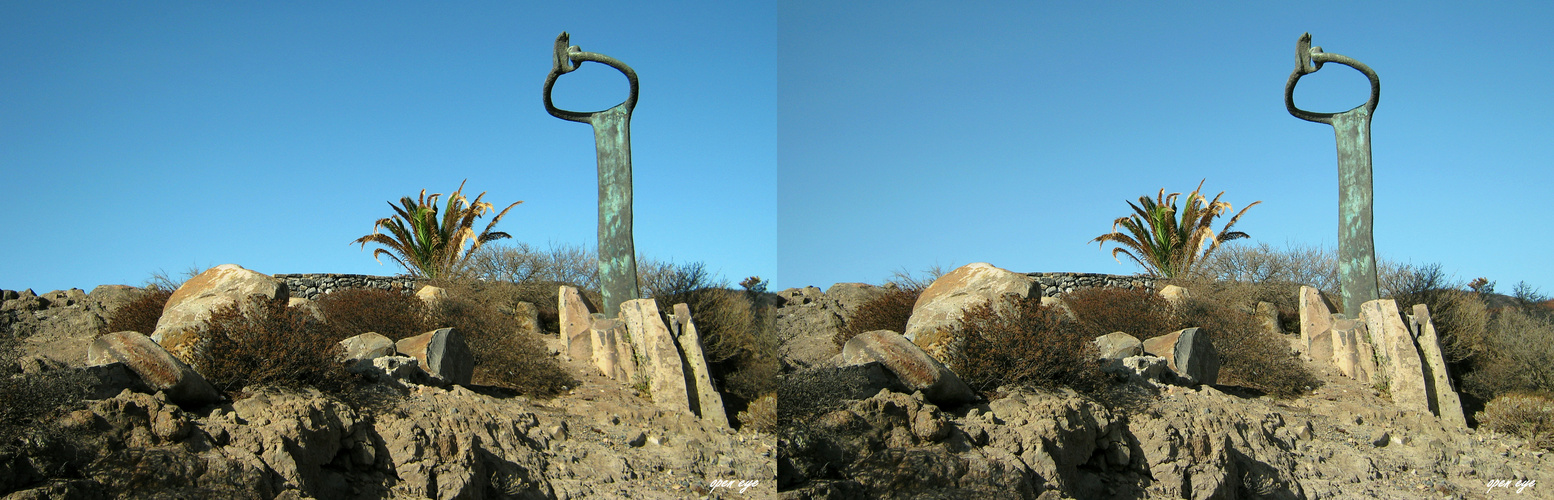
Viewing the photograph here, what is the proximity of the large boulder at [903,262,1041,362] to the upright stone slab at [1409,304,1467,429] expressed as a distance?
14.3 feet

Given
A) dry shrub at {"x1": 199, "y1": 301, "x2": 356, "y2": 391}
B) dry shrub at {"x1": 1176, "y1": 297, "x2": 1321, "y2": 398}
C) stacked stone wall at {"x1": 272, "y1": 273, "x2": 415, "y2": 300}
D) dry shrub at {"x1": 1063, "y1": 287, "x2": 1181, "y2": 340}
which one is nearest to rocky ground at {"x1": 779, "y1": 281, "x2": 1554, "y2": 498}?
dry shrub at {"x1": 1176, "y1": 297, "x2": 1321, "y2": 398}

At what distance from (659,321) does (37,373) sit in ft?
15.5

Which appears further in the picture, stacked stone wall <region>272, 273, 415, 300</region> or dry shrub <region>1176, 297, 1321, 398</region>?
stacked stone wall <region>272, 273, 415, 300</region>

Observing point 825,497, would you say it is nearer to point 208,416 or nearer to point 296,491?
point 296,491

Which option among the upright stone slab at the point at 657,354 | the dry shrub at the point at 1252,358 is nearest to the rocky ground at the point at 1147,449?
the dry shrub at the point at 1252,358

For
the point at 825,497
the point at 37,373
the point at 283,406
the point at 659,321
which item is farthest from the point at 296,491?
the point at 659,321

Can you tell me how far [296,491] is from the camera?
236 inches

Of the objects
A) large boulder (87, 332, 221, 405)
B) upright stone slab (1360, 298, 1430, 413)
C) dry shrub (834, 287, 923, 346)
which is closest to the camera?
large boulder (87, 332, 221, 405)

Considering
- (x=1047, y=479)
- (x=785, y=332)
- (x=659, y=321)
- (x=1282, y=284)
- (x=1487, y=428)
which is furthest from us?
(x=1282, y=284)

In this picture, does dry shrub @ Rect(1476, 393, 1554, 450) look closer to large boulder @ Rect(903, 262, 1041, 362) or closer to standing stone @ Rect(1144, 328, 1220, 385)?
standing stone @ Rect(1144, 328, 1220, 385)

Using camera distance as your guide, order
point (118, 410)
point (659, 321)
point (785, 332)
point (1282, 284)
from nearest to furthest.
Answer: point (118, 410) → point (659, 321) → point (785, 332) → point (1282, 284)

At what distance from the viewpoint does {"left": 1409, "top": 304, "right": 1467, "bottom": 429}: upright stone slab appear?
10539 mm

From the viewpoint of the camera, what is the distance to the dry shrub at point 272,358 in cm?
717

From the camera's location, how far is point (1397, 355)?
10984 mm
